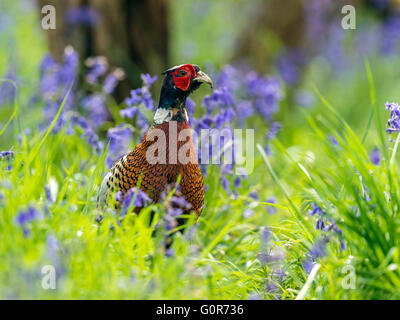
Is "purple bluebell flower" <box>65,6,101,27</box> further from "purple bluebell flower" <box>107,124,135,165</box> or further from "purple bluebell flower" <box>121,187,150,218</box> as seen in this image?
"purple bluebell flower" <box>121,187,150,218</box>

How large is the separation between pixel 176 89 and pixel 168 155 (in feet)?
1.24

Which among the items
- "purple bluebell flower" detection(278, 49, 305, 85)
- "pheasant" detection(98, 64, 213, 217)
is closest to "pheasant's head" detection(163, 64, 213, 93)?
"pheasant" detection(98, 64, 213, 217)

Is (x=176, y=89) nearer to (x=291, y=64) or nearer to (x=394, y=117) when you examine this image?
(x=394, y=117)

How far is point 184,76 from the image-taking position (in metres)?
2.74

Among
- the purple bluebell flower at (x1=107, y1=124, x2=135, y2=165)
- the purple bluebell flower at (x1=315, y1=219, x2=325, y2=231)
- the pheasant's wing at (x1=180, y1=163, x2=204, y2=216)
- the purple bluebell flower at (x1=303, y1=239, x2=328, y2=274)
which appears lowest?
the purple bluebell flower at (x1=303, y1=239, x2=328, y2=274)

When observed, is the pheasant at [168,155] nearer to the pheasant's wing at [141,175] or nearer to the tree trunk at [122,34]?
the pheasant's wing at [141,175]

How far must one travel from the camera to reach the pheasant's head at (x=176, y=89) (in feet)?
9.01

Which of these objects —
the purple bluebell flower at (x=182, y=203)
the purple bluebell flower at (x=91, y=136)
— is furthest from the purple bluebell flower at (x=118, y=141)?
the purple bluebell flower at (x=182, y=203)

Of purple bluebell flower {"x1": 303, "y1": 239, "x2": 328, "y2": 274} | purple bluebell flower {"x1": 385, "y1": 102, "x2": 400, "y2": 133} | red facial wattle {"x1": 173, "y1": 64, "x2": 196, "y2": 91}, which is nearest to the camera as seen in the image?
purple bluebell flower {"x1": 303, "y1": 239, "x2": 328, "y2": 274}

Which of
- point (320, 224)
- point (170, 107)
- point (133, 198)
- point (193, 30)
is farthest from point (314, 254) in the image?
point (193, 30)

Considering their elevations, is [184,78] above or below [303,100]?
below

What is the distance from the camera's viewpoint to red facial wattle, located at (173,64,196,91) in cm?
274

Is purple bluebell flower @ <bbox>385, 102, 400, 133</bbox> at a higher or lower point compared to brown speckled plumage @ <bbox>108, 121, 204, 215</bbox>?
higher

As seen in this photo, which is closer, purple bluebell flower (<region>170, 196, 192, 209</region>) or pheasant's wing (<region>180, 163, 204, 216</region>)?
purple bluebell flower (<region>170, 196, 192, 209</region>)
